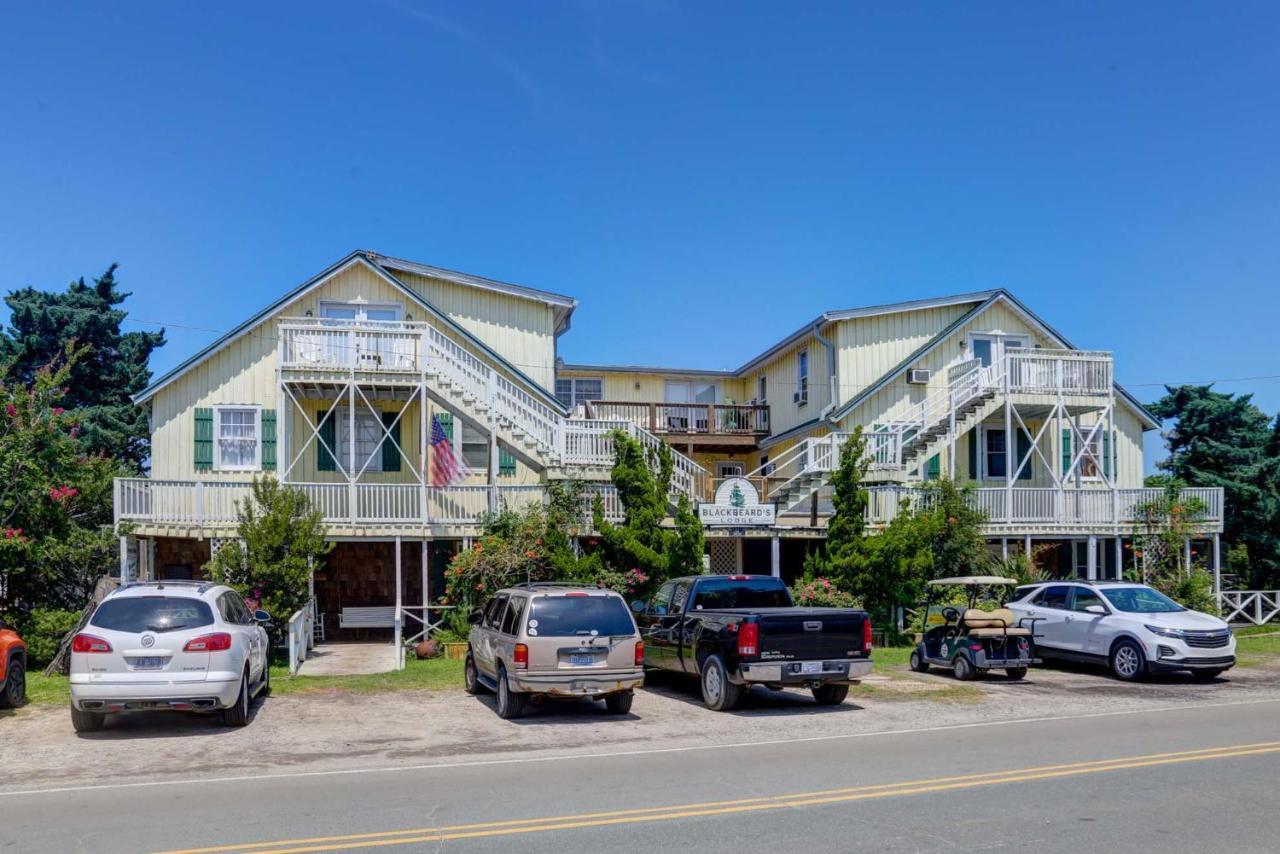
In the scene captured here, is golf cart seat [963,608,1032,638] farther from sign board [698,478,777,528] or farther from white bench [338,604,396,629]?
white bench [338,604,396,629]

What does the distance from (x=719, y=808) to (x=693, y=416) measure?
26546 millimetres

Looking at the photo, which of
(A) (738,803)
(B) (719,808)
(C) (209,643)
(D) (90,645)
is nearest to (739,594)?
(C) (209,643)

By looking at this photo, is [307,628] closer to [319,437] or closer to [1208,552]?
[319,437]

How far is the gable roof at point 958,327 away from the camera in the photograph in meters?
30.9

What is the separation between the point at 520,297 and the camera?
30.1m

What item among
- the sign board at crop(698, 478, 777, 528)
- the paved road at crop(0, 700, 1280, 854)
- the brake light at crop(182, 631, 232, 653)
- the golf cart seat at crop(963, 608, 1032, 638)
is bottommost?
the paved road at crop(0, 700, 1280, 854)

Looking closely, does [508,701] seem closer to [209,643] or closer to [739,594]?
[209,643]

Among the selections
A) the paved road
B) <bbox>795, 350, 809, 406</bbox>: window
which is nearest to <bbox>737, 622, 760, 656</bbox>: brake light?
the paved road

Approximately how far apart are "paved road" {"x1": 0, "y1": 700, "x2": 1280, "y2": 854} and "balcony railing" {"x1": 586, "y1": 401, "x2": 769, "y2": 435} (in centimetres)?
2176

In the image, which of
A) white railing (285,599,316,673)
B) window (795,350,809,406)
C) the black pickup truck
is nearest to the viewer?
the black pickup truck

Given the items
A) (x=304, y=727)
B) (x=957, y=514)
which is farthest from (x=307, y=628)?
(x=957, y=514)

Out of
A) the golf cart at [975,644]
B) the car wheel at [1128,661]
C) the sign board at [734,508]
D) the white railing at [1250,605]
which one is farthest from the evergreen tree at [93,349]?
the white railing at [1250,605]

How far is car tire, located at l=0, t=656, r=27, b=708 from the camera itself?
14.8 meters

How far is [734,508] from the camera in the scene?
24531mm
